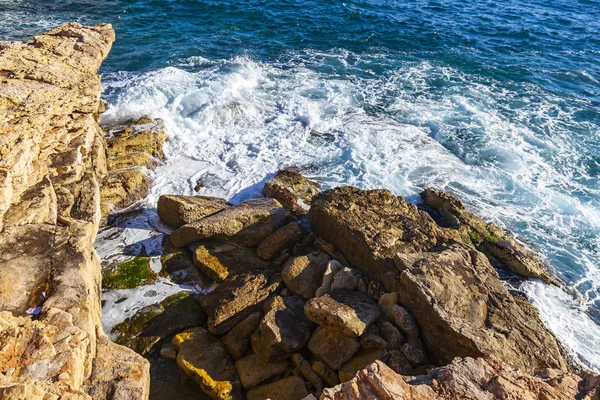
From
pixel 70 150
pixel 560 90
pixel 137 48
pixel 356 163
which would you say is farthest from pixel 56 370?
pixel 560 90

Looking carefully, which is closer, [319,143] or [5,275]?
[5,275]

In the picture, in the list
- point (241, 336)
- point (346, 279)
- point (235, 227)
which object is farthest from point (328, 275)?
point (235, 227)

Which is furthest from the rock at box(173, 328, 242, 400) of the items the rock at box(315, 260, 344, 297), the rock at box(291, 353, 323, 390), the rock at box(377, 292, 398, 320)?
the rock at box(377, 292, 398, 320)

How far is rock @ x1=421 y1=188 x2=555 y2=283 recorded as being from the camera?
40.1ft

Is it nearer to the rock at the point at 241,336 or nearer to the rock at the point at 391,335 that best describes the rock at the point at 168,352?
the rock at the point at 241,336

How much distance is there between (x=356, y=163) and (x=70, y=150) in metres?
9.90

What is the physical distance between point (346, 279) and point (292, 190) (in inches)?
194

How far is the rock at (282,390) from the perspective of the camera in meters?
8.44

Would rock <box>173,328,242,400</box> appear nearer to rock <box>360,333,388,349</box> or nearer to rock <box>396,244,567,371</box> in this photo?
rock <box>360,333,388,349</box>

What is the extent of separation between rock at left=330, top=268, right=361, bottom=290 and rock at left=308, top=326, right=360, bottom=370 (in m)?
1.17

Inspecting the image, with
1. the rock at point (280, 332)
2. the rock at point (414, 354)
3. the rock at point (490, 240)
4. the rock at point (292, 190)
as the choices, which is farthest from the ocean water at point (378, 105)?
the rock at point (414, 354)

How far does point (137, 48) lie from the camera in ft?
79.9

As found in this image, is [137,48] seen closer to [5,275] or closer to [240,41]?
[240,41]

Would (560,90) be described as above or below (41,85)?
below
